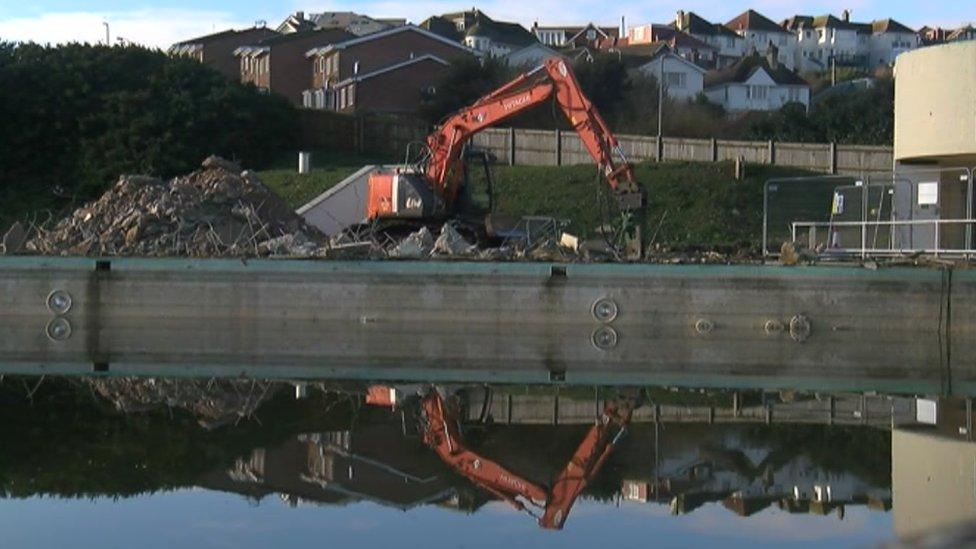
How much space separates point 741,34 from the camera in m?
177

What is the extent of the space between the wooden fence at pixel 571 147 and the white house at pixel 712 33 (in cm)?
10075

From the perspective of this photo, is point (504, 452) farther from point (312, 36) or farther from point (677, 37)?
point (677, 37)

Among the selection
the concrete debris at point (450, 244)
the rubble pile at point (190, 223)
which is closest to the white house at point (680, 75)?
the rubble pile at point (190, 223)

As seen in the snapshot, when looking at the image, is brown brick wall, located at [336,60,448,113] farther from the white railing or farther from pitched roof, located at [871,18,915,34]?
pitched roof, located at [871,18,915,34]

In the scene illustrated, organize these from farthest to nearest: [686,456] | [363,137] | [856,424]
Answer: [363,137] < [856,424] < [686,456]

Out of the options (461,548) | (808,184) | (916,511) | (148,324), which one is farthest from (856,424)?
(808,184)

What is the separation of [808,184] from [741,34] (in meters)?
135

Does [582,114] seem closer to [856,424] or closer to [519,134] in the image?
[856,424]

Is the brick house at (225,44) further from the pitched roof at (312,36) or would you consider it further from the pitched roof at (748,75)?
the pitched roof at (748,75)

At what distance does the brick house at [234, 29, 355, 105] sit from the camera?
327 ft

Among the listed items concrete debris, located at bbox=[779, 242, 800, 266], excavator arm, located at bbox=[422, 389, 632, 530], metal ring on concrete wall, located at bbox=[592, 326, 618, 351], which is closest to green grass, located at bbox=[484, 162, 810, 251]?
concrete debris, located at bbox=[779, 242, 800, 266]

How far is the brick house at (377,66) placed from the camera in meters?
87.8

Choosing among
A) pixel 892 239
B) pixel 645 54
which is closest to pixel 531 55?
pixel 645 54

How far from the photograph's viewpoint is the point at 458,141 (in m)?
38.7
